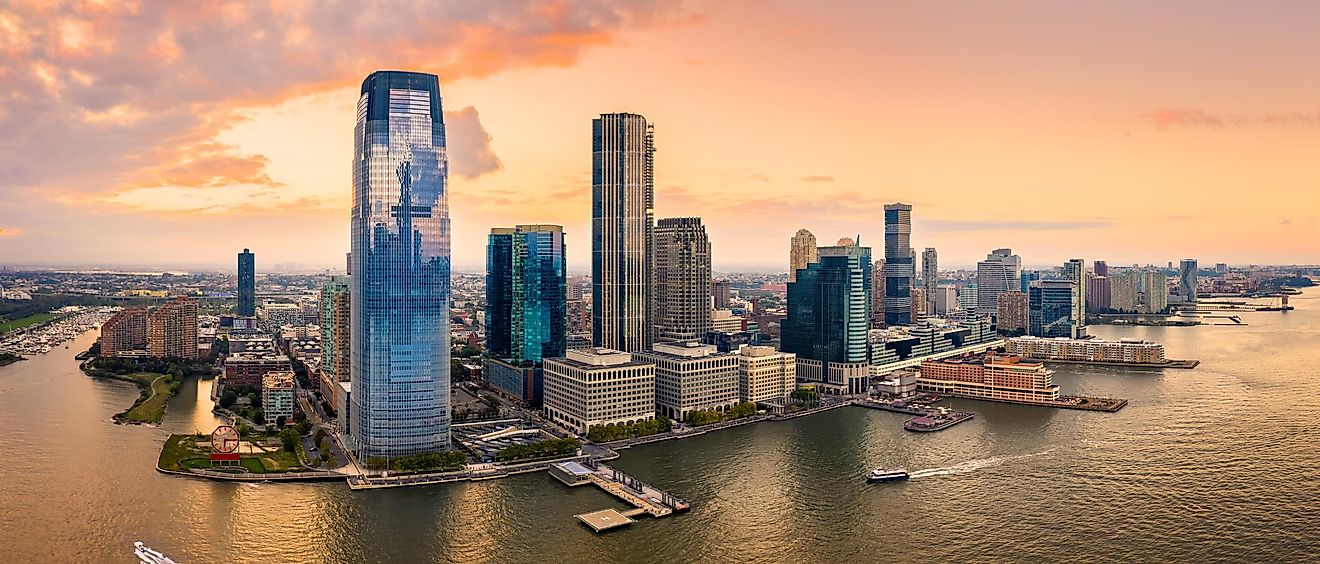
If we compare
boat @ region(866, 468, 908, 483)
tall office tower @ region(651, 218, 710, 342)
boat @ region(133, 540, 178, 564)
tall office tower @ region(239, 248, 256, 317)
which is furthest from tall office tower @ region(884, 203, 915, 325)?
boat @ region(133, 540, 178, 564)

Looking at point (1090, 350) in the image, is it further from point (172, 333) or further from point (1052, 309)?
point (172, 333)

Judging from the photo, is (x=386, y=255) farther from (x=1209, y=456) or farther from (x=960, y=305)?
(x=960, y=305)

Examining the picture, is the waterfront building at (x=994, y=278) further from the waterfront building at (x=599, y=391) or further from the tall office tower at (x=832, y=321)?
the waterfront building at (x=599, y=391)

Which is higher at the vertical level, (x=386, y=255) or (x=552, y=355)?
(x=386, y=255)

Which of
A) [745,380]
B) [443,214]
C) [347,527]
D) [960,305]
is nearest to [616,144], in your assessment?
[745,380]

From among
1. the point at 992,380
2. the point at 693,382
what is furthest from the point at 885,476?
the point at 992,380
